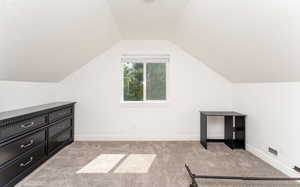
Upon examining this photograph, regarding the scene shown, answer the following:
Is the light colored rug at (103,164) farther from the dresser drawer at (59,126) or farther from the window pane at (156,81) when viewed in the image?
the window pane at (156,81)

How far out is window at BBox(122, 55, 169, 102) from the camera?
3840 mm

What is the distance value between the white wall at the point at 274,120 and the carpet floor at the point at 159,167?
208mm

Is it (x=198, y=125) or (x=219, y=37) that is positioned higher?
(x=219, y=37)

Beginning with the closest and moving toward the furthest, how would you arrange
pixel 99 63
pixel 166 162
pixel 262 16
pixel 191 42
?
pixel 262 16 → pixel 166 162 → pixel 191 42 → pixel 99 63

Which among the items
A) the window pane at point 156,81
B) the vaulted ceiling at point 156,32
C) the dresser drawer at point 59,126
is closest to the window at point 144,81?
the window pane at point 156,81

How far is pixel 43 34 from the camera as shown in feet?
6.54

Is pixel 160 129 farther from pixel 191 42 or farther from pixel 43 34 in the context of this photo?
pixel 43 34

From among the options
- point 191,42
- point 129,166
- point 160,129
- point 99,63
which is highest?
point 191,42

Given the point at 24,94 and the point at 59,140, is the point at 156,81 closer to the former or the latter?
the point at 59,140

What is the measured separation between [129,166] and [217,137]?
2124 mm

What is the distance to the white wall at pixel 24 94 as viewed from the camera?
239 centimetres

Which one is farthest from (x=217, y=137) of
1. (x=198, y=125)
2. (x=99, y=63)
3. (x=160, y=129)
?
(x=99, y=63)

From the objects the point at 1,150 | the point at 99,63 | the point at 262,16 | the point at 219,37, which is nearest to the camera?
the point at 262,16

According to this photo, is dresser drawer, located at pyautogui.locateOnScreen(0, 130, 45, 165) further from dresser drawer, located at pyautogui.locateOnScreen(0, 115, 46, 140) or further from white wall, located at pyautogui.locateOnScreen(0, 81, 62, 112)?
white wall, located at pyautogui.locateOnScreen(0, 81, 62, 112)
